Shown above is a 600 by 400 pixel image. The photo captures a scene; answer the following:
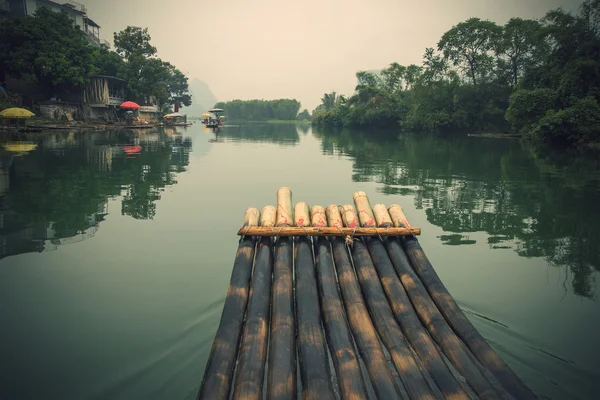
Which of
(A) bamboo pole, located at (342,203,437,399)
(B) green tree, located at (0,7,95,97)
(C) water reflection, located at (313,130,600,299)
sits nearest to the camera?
(A) bamboo pole, located at (342,203,437,399)

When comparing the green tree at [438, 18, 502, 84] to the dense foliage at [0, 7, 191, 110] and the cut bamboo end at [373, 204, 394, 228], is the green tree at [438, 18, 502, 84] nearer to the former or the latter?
the dense foliage at [0, 7, 191, 110]

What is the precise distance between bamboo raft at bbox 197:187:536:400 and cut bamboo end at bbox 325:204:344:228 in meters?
0.02

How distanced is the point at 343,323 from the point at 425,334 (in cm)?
85

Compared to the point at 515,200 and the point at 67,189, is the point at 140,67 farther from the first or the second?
the point at 515,200

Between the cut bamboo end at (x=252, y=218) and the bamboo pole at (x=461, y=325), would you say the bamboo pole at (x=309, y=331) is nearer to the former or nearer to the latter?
the cut bamboo end at (x=252, y=218)

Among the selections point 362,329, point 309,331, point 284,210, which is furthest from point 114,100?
point 362,329

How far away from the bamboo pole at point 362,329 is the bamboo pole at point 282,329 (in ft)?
2.15

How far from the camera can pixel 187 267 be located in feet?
25.7

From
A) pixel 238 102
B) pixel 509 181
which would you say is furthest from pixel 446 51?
Answer: pixel 238 102

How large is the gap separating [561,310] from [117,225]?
10149 mm

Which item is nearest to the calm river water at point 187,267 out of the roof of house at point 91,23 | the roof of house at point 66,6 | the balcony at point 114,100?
the balcony at point 114,100

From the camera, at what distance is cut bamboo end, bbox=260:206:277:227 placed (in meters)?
A: 5.70

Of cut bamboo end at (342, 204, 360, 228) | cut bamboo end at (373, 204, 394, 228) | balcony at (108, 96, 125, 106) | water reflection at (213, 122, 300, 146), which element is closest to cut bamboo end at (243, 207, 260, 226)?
cut bamboo end at (342, 204, 360, 228)

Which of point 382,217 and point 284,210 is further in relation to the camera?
point 284,210
